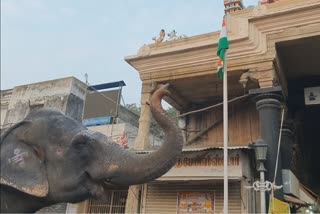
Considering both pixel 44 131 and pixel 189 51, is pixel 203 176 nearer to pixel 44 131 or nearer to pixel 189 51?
pixel 189 51

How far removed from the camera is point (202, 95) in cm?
1416

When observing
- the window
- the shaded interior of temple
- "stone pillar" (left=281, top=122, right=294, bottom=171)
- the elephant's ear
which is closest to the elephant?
the elephant's ear

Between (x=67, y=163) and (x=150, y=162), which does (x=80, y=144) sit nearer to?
(x=67, y=163)

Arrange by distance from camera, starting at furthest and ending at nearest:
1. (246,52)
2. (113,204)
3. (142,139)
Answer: (113,204) < (142,139) < (246,52)

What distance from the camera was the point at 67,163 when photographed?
84.9 inches

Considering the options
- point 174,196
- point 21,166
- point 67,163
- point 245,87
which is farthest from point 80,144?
point 245,87

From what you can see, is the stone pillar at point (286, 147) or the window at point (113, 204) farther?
the window at point (113, 204)

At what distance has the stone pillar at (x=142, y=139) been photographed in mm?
10898

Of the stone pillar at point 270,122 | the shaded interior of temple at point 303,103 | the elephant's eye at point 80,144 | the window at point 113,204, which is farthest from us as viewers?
the window at point 113,204

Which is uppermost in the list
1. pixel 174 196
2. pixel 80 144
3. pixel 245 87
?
pixel 245 87

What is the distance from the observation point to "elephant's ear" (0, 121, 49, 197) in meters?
2.03

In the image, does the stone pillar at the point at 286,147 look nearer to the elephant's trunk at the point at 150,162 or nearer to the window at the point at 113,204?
the window at the point at 113,204

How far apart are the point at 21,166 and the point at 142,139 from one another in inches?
367

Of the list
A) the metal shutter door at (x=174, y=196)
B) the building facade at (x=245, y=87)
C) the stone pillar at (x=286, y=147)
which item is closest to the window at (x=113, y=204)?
the building facade at (x=245, y=87)
